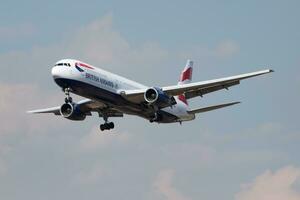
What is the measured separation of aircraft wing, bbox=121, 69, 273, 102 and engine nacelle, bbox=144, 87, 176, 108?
0.69 metres

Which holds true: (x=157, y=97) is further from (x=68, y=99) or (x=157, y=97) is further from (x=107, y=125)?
(x=107, y=125)

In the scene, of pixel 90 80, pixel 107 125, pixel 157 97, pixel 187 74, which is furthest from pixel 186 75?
pixel 90 80

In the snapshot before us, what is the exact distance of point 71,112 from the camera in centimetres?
10181

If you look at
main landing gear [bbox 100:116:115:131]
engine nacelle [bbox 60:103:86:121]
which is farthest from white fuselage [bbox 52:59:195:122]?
main landing gear [bbox 100:116:115:131]

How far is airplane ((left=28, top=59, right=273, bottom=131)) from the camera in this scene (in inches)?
3787

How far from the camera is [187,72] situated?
11694 centimetres

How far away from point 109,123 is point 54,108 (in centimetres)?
660

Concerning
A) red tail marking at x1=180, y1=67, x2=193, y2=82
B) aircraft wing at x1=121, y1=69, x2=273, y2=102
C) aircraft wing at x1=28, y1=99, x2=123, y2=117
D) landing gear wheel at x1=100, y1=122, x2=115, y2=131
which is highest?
red tail marking at x1=180, y1=67, x2=193, y2=82

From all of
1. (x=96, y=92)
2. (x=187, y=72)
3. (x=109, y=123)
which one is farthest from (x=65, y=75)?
(x=187, y=72)

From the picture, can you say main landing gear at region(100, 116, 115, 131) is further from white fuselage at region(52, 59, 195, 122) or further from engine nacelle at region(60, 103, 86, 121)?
white fuselage at region(52, 59, 195, 122)

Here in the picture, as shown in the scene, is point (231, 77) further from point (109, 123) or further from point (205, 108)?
point (109, 123)

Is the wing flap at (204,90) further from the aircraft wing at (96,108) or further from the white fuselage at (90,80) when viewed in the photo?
the aircraft wing at (96,108)

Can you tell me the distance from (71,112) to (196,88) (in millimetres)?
12039

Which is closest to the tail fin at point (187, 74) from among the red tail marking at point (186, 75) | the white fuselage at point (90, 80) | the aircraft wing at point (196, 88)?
the red tail marking at point (186, 75)
